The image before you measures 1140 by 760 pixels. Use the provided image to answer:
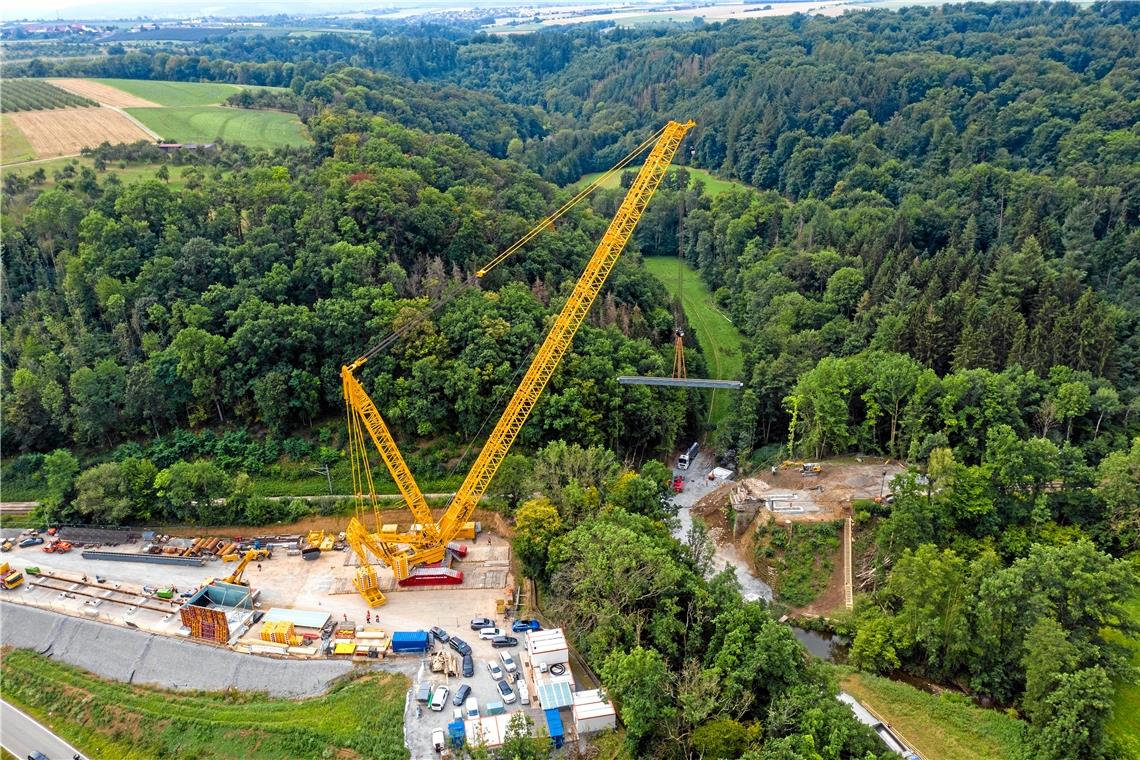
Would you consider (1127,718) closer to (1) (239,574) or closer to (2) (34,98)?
(1) (239,574)

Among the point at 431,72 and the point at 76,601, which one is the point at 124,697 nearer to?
Answer: the point at 76,601

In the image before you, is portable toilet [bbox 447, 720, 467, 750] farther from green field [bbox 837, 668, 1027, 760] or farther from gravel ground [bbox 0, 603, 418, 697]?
green field [bbox 837, 668, 1027, 760]

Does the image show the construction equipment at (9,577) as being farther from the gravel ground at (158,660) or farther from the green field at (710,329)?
the green field at (710,329)

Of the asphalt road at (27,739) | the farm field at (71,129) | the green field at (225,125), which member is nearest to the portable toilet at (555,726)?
the asphalt road at (27,739)

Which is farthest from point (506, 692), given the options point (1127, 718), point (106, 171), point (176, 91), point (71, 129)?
point (176, 91)

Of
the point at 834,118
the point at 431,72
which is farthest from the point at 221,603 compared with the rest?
the point at 431,72

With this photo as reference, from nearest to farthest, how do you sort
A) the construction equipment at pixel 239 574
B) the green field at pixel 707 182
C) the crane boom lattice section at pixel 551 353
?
the construction equipment at pixel 239 574
the crane boom lattice section at pixel 551 353
the green field at pixel 707 182

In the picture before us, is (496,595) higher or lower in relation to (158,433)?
lower
